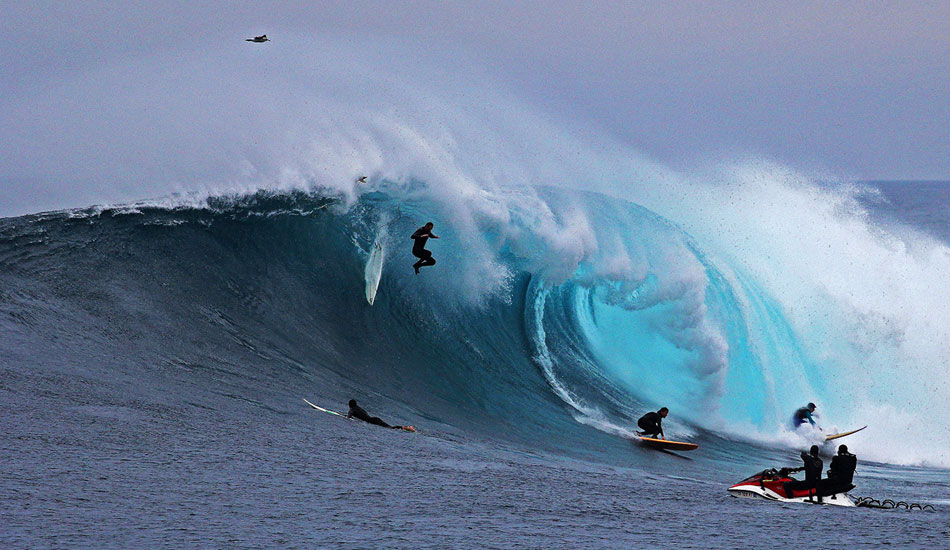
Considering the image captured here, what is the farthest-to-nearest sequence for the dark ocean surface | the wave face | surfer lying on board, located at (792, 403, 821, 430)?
surfer lying on board, located at (792, 403, 821, 430), the wave face, the dark ocean surface

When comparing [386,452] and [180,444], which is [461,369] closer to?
[386,452]

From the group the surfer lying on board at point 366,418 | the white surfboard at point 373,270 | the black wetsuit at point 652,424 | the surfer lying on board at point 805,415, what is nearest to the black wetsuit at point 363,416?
the surfer lying on board at point 366,418

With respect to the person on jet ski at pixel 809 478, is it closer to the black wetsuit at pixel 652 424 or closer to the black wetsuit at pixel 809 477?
the black wetsuit at pixel 809 477

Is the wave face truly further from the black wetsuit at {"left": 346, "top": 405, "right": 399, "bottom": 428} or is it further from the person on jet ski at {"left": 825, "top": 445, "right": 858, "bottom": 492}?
the person on jet ski at {"left": 825, "top": 445, "right": 858, "bottom": 492}

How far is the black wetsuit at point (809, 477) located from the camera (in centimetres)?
977

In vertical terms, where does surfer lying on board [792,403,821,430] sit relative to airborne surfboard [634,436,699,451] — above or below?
above

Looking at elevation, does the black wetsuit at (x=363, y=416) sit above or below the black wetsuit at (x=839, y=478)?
below

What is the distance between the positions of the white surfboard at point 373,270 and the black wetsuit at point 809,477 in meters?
8.10

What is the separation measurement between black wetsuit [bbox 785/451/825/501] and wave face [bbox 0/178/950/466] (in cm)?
405

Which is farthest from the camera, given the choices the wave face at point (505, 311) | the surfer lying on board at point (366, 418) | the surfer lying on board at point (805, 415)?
the surfer lying on board at point (805, 415)

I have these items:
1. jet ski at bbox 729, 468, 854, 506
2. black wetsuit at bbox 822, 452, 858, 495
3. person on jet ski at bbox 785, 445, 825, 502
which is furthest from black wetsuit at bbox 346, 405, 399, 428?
black wetsuit at bbox 822, 452, 858, 495

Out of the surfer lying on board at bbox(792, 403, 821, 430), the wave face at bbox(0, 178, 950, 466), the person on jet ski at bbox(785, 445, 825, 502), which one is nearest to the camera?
the person on jet ski at bbox(785, 445, 825, 502)

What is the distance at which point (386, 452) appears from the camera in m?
9.80

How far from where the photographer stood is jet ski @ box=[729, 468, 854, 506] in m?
9.78
